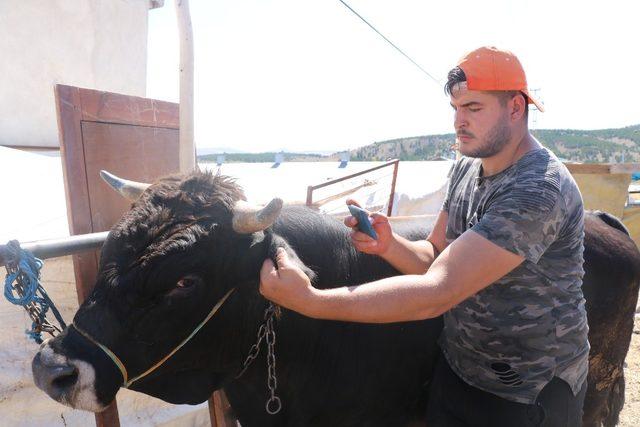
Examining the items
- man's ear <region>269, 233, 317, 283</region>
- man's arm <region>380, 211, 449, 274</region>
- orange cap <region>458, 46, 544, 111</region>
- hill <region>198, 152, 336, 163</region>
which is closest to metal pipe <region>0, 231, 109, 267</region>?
man's ear <region>269, 233, 317, 283</region>

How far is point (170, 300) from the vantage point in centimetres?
216

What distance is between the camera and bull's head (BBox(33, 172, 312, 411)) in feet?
6.69

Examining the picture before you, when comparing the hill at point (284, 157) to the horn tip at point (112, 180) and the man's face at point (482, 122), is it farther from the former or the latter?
the man's face at point (482, 122)

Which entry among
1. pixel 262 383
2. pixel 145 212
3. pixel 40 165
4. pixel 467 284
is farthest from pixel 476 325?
pixel 40 165

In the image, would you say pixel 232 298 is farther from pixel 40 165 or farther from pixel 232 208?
pixel 40 165

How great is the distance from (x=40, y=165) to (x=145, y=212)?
354 centimetres

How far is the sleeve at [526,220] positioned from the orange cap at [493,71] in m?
0.51

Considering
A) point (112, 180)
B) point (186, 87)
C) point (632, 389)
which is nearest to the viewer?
point (112, 180)

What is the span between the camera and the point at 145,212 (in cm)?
227

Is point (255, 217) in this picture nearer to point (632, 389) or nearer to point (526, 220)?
point (526, 220)

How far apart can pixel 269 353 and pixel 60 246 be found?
1195 mm

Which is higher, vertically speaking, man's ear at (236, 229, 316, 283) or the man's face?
the man's face

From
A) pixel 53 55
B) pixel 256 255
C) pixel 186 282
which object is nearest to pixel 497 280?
pixel 256 255

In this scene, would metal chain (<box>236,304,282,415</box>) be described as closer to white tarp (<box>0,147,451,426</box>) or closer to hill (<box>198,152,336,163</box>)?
white tarp (<box>0,147,451,426</box>)
